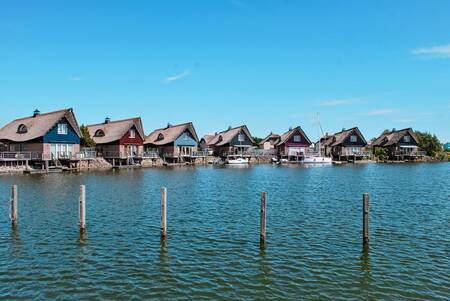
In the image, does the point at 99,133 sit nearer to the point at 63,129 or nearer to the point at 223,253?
the point at 63,129

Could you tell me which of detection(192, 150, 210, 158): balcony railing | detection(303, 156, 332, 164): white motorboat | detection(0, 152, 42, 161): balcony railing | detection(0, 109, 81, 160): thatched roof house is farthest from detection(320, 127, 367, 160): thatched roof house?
detection(0, 152, 42, 161): balcony railing

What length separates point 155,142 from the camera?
78750mm

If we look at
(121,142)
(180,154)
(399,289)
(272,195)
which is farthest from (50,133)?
(399,289)

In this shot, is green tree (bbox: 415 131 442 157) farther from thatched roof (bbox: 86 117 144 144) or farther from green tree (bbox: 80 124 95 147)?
green tree (bbox: 80 124 95 147)

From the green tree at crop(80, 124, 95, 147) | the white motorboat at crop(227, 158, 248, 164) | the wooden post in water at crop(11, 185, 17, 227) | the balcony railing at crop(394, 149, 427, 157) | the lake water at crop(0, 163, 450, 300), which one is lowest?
the lake water at crop(0, 163, 450, 300)

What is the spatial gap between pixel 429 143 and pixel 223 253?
369 ft

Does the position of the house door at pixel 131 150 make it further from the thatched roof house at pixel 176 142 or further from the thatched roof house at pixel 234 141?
the thatched roof house at pixel 234 141

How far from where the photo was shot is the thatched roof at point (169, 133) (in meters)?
76.0

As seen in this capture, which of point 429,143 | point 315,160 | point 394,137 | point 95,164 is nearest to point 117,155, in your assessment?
point 95,164

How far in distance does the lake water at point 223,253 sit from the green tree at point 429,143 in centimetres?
9554

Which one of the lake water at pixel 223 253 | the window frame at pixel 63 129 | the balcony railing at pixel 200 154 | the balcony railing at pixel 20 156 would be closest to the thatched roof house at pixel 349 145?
the balcony railing at pixel 200 154

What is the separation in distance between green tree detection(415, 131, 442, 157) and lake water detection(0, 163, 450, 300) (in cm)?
9554

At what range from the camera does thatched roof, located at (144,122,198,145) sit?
76.0 metres

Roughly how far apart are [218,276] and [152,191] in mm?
20128
